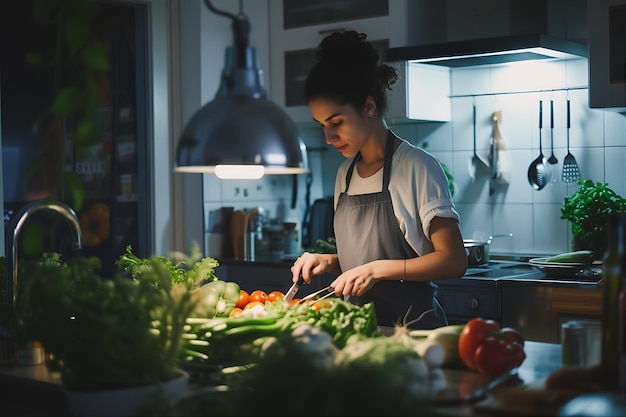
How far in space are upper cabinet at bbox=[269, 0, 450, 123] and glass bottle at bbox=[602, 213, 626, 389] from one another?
2565mm

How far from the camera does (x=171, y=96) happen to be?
15.1ft

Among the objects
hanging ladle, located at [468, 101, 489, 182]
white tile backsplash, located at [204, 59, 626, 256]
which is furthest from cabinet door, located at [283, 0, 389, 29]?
hanging ladle, located at [468, 101, 489, 182]

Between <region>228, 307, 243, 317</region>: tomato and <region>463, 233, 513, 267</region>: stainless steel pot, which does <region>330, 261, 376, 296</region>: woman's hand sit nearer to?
<region>228, 307, 243, 317</region>: tomato

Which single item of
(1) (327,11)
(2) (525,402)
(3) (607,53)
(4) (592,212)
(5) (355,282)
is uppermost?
(1) (327,11)

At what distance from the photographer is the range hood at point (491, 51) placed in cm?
374

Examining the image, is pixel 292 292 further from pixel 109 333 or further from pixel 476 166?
pixel 476 166

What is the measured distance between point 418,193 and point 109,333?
1289 millimetres

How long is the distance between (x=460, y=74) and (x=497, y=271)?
1.07 meters

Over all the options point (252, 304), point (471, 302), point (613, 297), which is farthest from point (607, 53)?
point (613, 297)

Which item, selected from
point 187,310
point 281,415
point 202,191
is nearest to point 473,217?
point 202,191

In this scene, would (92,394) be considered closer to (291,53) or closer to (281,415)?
(281,415)

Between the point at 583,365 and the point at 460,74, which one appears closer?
the point at 583,365

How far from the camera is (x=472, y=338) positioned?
1.93 meters

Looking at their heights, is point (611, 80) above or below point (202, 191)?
above
